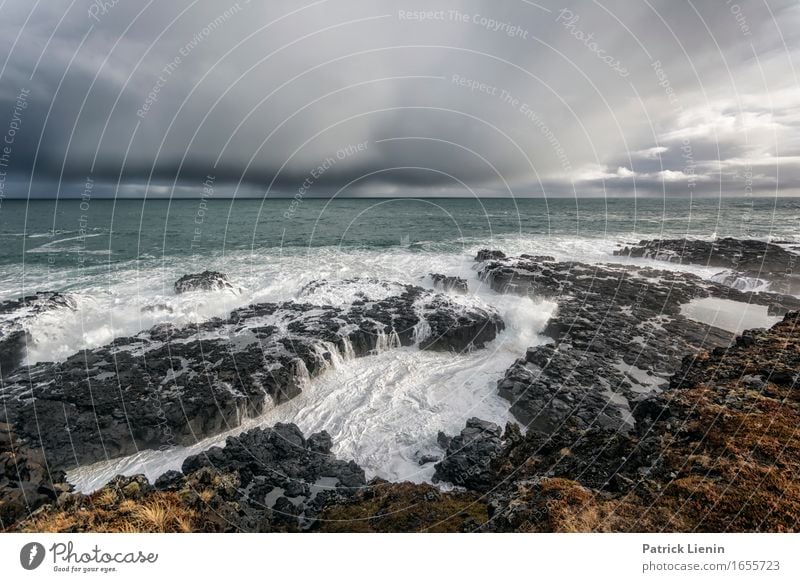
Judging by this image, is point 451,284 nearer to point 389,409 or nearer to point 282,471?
point 389,409

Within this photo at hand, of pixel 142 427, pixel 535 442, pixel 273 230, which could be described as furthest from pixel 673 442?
pixel 273 230

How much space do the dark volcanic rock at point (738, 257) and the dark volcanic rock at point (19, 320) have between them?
5044 centimetres

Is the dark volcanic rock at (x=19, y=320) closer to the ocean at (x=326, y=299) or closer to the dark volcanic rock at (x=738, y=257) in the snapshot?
the ocean at (x=326, y=299)

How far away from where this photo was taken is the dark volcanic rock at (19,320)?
16.5 meters

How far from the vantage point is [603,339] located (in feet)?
62.8

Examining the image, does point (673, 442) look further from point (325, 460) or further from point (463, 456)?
point (325, 460)

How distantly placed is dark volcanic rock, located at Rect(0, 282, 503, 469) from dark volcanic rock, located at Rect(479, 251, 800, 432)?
5.00 metres

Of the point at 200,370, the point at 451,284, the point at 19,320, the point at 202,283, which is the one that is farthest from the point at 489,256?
the point at 19,320

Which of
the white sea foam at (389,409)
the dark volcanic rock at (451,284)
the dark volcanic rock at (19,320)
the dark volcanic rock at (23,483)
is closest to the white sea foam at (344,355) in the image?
the white sea foam at (389,409)

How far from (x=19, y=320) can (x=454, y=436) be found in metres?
25.3

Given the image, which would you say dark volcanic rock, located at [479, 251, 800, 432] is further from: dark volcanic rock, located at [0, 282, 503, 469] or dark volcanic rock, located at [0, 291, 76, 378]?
dark volcanic rock, located at [0, 291, 76, 378]

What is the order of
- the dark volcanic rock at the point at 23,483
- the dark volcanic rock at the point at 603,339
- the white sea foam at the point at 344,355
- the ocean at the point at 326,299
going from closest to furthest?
1. the dark volcanic rock at the point at 23,483
2. the white sea foam at the point at 344,355
3. the ocean at the point at 326,299
4. the dark volcanic rock at the point at 603,339

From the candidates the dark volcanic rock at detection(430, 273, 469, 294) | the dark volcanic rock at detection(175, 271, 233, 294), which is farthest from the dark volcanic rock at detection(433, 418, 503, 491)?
the dark volcanic rock at detection(175, 271, 233, 294)

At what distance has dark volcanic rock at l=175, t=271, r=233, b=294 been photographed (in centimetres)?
2608
